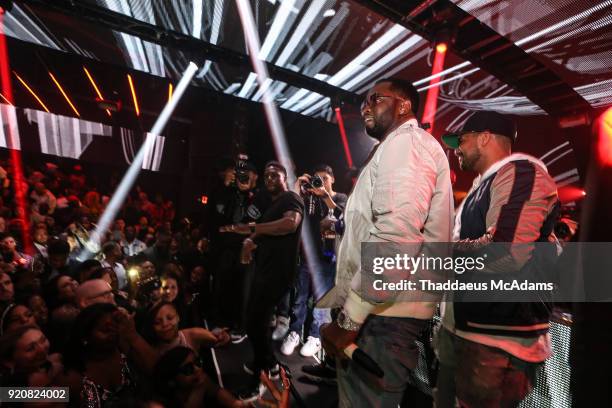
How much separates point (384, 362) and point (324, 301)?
0.36 meters

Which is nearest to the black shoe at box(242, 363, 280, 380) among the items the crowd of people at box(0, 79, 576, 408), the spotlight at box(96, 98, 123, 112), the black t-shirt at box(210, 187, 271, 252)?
the crowd of people at box(0, 79, 576, 408)

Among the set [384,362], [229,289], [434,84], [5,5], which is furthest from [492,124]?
[5,5]

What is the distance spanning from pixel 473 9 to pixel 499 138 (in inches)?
103

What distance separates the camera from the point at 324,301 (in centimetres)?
138

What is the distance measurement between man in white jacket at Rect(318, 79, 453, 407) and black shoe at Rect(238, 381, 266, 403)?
1.39 meters

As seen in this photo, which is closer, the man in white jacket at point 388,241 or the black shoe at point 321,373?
the man in white jacket at point 388,241

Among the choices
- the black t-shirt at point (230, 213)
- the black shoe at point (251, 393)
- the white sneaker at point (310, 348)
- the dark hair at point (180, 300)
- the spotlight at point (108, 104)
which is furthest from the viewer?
the spotlight at point (108, 104)

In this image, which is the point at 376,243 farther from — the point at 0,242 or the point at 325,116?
the point at 325,116

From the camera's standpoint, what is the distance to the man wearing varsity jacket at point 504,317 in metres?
1.25

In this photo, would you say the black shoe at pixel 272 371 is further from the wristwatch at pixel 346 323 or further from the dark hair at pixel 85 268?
the dark hair at pixel 85 268

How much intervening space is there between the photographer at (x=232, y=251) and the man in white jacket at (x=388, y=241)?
2563 mm

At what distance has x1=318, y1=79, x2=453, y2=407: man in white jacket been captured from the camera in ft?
3.41

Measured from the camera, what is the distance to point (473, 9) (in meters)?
3.43

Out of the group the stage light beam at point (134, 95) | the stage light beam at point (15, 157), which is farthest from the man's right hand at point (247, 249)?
the stage light beam at point (134, 95)
